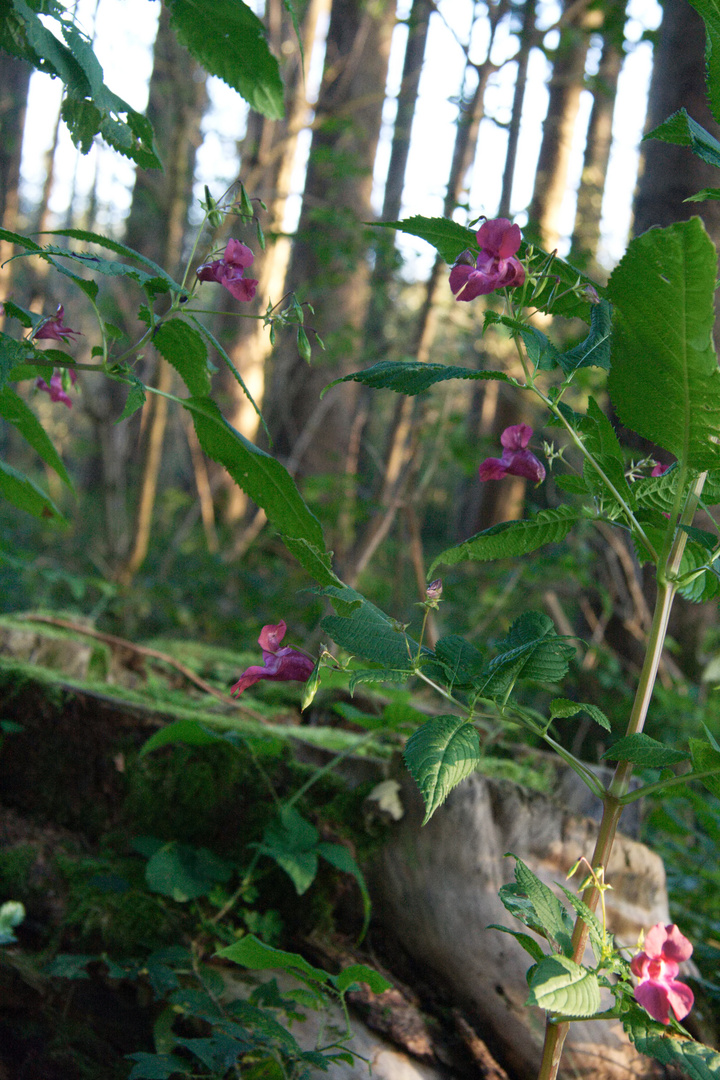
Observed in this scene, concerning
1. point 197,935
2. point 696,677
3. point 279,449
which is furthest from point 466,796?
point 279,449

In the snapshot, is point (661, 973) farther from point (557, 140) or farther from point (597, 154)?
point (597, 154)

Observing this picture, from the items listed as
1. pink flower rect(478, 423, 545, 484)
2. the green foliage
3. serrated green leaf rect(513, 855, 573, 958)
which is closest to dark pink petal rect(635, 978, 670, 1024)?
serrated green leaf rect(513, 855, 573, 958)

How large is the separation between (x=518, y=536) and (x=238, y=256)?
677 mm

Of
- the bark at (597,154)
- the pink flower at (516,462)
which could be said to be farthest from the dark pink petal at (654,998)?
the bark at (597,154)

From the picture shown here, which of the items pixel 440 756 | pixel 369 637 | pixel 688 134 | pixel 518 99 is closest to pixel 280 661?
pixel 369 637

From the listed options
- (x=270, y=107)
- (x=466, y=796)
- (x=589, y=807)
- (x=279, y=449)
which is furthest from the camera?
(x=279, y=449)

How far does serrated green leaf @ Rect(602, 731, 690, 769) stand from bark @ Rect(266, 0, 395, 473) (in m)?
5.59

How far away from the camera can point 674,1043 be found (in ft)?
3.26

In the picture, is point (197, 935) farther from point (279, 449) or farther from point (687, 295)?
point (279, 449)

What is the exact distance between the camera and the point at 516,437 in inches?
55.1

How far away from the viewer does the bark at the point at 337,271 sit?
6824mm

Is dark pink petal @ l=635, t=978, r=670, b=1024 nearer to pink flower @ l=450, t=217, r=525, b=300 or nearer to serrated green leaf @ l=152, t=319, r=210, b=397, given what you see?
pink flower @ l=450, t=217, r=525, b=300

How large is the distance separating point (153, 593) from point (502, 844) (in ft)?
15.2

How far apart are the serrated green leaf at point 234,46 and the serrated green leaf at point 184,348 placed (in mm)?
425
